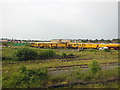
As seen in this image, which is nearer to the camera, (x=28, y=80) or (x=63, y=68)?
(x=28, y=80)

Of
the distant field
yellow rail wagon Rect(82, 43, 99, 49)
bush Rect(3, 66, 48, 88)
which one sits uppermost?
yellow rail wagon Rect(82, 43, 99, 49)

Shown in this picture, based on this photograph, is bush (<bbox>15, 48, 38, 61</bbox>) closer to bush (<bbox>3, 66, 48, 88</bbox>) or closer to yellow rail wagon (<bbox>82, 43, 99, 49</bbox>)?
bush (<bbox>3, 66, 48, 88</bbox>)

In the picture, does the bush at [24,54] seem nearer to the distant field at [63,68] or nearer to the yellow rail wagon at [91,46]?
the distant field at [63,68]

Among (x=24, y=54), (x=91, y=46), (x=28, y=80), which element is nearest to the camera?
(x=28, y=80)

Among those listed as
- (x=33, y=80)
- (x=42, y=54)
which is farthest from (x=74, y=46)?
(x=33, y=80)

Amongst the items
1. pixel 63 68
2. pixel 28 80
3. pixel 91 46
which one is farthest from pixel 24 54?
pixel 91 46

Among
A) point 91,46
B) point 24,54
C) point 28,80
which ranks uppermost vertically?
point 91,46

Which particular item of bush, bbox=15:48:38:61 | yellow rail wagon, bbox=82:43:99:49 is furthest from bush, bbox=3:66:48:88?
yellow rail wagon, bbox=82:43:99:49

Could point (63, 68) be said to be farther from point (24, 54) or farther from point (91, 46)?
point (91, 46)

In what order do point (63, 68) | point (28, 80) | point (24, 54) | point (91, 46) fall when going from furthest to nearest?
1. point (91, 46)
2. point (24, 54)
3. point (63, 68)
4. point (28, 80)

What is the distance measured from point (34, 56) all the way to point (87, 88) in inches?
488

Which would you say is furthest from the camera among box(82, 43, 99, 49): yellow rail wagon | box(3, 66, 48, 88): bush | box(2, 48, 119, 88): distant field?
box(82, 43, 99, 49): yellow rail wagon

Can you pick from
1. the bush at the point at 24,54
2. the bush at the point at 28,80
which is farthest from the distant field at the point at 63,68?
the bush at the point at 24,54

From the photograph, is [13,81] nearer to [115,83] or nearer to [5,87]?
[5,87]
